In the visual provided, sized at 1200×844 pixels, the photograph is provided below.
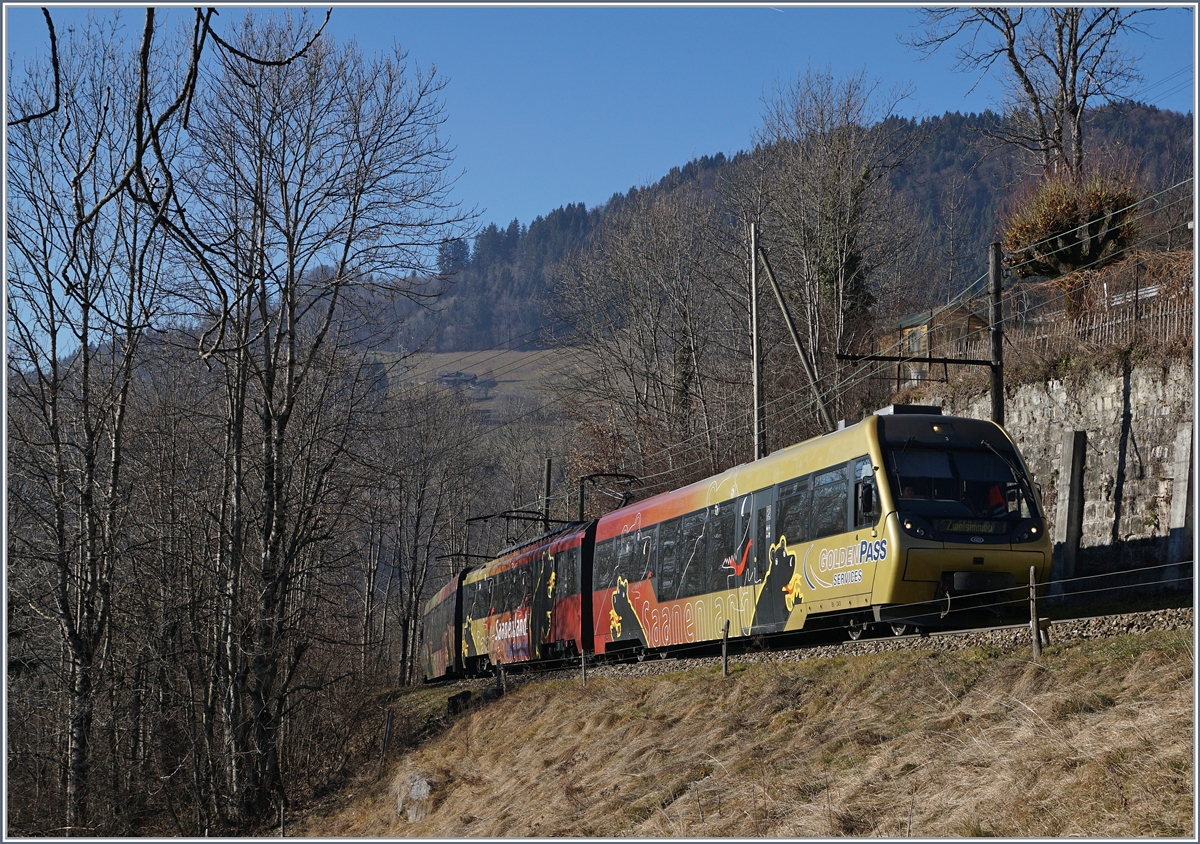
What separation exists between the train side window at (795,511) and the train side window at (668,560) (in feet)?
10.2

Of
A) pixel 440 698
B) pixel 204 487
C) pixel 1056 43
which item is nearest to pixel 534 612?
pixel 440 698

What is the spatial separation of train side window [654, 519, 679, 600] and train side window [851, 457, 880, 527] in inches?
203

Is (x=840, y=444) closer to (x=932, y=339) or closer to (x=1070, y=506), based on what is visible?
(x=1070, y=506)

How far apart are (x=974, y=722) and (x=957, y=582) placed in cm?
412

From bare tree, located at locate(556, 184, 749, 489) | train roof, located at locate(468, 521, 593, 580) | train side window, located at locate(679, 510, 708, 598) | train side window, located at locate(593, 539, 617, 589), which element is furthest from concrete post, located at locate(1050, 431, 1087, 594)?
bare tree, located at locate(556, 184, 749, 489)

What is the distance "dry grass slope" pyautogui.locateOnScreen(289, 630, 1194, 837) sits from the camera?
777 cm

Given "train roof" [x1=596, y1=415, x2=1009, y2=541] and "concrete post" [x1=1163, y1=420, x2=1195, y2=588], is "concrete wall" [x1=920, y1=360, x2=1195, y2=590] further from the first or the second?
"train roof" [x1=596, y1=415, x2=1009, y2=541]

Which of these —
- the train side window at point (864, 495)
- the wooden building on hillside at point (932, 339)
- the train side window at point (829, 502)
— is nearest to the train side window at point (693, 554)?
the train side window at point (829, 502)

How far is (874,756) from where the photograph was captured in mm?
10047

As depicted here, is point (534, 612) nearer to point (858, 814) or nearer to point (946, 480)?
point (946, 480)

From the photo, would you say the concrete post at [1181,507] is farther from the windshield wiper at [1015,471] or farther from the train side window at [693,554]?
the train side window at [693,554]

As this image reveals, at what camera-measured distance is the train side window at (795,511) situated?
51.6 ft

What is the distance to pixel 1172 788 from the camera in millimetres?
7145

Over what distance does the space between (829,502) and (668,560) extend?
4919 mm
